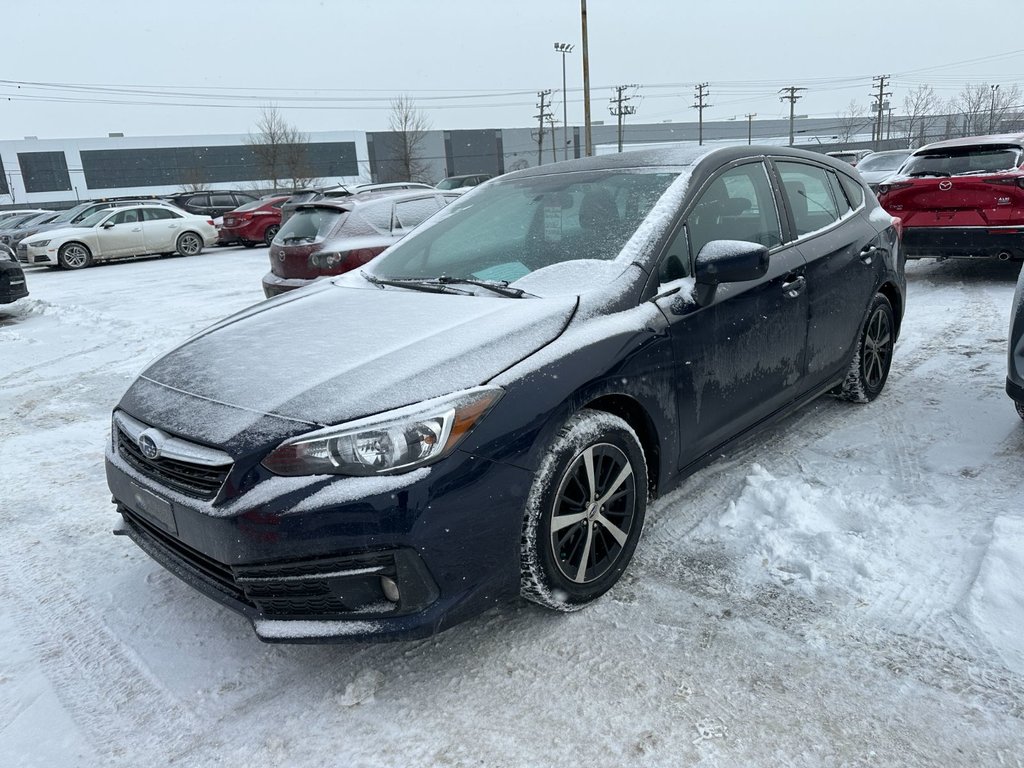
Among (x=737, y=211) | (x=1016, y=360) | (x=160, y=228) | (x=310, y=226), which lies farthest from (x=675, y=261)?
(x=160, y=228)

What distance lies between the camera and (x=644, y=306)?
292 centimetres

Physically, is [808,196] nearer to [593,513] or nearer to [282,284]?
[593,513]

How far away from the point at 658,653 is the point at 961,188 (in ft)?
24.7

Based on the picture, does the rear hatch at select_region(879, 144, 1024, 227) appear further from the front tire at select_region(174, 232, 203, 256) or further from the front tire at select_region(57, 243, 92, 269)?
the front tire at select_region(57, 243, 92, 269)

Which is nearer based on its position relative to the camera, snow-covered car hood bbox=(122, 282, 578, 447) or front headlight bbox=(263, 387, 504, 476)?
front headlight bbox=(263, 387, 504, 476)

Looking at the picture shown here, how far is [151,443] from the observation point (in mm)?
2520

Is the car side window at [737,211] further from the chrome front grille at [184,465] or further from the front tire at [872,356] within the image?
the chrome front grille at [184,465]

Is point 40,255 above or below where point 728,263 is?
below

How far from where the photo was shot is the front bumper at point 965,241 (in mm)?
7590

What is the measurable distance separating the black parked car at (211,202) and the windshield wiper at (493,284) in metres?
24.1

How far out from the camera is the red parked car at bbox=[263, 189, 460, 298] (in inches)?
312

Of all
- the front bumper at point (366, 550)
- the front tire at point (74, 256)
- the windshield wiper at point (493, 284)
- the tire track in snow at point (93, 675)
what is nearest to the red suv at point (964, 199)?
the windshield wiper at point (493, 284)

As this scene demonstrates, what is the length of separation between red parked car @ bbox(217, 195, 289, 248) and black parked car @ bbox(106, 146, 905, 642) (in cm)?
1772

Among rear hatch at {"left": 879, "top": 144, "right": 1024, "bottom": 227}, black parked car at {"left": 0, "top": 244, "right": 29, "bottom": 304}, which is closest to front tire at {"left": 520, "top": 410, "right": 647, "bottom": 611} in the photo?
rear hatch at {"left": 879, "top": 144, "right": 1024, "bottom": 227}
